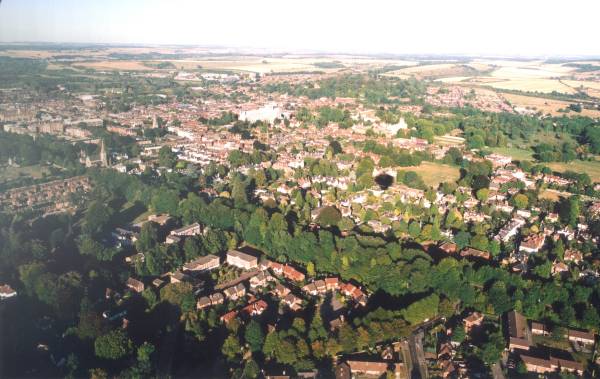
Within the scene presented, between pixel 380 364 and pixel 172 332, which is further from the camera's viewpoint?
pixel 172 332

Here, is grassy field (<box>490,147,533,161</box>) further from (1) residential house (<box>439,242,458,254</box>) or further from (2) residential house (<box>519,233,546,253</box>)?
(1) residential house (<box>439,242,458,254</box>)

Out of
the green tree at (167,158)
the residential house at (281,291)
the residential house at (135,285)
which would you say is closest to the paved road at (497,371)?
the residential house at (281,291)

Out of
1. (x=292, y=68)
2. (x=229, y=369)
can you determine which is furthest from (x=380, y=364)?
(x=292, y=68)

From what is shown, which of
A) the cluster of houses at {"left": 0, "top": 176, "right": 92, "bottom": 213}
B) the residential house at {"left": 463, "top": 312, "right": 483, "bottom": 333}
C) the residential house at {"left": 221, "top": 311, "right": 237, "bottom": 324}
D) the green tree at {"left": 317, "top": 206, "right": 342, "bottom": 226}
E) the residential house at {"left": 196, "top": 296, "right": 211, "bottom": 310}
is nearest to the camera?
the residential house at {"left": 221, "top": 311, "right": 237, "bottom": 324}

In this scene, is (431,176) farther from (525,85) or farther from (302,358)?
(525,85)

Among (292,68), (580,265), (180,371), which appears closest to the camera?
(180,371)

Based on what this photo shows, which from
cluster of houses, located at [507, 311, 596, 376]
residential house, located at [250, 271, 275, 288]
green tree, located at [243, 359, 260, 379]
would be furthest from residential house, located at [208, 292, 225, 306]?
cluster of houses, located at [507, 311, 596, 376]

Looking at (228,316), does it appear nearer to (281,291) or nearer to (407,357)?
(281,291)

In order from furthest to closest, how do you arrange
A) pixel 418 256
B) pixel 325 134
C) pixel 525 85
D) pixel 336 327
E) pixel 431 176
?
pixel 525 85, pixel 325 134, pixel 431 176, pixel 418 256, pixel 336 327
